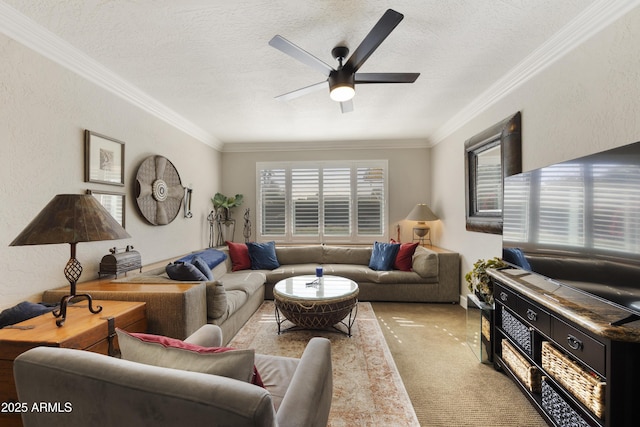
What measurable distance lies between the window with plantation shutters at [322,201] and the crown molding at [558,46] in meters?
2.16

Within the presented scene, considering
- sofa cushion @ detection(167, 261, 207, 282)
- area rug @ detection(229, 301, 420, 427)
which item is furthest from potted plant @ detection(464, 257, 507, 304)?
sofa cushion @ detection(167, 261, 207, 282)

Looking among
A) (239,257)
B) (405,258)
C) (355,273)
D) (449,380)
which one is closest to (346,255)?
(355,273)

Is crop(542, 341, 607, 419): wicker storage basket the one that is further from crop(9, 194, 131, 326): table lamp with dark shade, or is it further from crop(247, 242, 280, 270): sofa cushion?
crop(247, 242, 280, 270): sofa cushion

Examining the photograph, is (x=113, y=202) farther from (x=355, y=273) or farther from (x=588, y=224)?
(x=588, y=224)

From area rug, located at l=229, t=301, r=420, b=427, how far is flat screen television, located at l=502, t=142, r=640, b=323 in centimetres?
128

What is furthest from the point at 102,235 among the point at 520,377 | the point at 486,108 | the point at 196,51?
the point at 486,108

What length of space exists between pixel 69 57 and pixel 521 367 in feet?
13.2

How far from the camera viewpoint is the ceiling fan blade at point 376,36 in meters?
1.47

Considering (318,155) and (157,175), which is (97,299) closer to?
(157,175)

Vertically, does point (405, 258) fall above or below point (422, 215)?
below

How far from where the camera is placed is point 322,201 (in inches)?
204

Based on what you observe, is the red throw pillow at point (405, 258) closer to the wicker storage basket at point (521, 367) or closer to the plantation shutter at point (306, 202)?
the plantation shutter at point (306, 202)

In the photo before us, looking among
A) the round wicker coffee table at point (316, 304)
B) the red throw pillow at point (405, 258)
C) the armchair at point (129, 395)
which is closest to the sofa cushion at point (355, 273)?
the red throw pillow at point (405, 258)

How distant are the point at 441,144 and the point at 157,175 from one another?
4.16m
